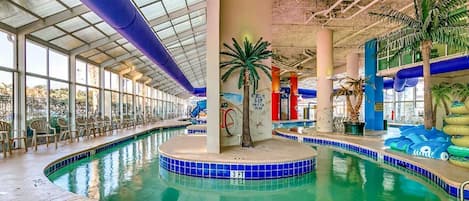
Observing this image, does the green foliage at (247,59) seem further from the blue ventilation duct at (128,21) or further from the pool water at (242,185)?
the pool water at (242,185)

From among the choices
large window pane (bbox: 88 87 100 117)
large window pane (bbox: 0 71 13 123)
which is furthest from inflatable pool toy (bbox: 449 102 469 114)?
large window pane (bbox: 88 87 100 117)

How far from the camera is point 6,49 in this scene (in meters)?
7.05

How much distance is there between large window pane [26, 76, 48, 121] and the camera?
25.9 ft

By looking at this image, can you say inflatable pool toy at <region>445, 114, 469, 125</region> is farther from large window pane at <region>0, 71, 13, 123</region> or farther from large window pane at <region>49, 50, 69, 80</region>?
large window pane at <region>49, 50, 69, 80</region>

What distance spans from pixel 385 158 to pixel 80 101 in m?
9.54

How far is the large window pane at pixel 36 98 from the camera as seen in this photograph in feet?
25.9

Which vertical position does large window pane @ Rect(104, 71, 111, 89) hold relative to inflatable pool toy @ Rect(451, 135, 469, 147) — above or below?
above

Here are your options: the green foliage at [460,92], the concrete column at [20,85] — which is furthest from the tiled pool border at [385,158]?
the concrete column at [20,85]

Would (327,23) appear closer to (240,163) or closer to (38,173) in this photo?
(240,163)

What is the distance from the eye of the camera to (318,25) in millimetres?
11820

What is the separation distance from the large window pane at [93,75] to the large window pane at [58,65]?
1940 millimetres

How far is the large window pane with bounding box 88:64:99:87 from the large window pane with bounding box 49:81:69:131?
6.45 feet

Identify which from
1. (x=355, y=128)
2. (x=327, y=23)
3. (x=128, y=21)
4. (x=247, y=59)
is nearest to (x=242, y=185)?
(x=247, y=59)

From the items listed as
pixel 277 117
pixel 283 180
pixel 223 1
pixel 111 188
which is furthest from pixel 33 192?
pixel 277 117
